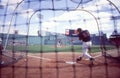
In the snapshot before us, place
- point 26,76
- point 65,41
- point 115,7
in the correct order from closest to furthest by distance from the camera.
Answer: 1. point 26,76
2. point 115,7
3. point 65,41

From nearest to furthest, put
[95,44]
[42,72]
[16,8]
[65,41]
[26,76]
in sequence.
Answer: [26,76], [42,72], [16,8], [95,44], [65,41]

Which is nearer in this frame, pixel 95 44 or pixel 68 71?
pixel 68 71

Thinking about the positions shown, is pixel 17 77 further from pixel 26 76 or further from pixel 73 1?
pixel 73 1

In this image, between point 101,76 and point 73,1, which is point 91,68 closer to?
point 101,76

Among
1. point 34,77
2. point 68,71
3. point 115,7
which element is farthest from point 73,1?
point 34,77

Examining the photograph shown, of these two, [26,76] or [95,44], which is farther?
[95,44]

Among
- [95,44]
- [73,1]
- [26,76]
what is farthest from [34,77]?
[95,44]

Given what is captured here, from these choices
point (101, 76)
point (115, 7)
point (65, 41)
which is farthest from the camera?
point (65, 41)

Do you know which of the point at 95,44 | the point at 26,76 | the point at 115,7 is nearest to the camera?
the point at 26,76

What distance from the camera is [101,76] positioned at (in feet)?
11.4

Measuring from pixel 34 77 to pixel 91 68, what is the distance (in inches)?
52.6

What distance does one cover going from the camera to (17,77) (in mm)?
3662

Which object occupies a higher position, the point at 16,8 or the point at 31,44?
the point at 16,8

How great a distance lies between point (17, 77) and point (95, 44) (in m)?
12.3
